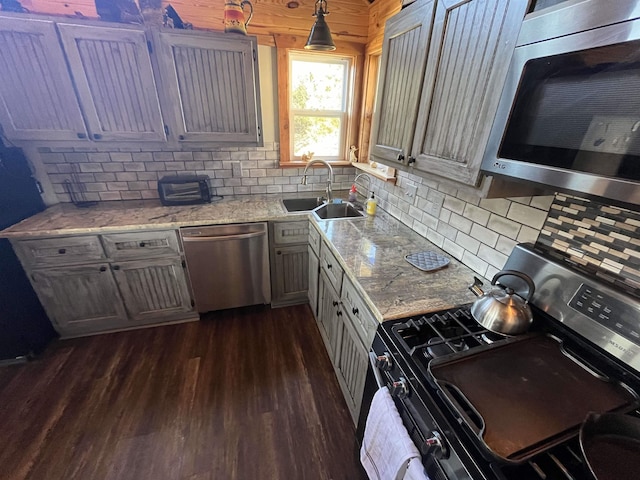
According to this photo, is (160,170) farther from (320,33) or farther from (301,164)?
(320,33)

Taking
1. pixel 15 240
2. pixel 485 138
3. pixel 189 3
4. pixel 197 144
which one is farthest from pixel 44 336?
pixel 485 138

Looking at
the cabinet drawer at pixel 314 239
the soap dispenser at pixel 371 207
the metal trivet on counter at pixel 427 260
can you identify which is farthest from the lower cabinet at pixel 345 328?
the soap dispenser at pixel 371 207

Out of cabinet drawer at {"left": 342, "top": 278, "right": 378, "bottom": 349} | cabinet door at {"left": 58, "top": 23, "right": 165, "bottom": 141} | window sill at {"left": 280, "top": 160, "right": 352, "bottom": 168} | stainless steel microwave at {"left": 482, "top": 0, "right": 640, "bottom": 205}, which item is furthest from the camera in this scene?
window sill at {"left": 280, "top": 160, "right": 352, "bottom": 168}

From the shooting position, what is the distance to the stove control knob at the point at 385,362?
97 cm

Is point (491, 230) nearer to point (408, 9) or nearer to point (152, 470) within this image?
point (408, 9)

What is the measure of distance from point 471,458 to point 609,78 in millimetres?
937

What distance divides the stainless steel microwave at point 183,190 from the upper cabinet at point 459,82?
1.73m

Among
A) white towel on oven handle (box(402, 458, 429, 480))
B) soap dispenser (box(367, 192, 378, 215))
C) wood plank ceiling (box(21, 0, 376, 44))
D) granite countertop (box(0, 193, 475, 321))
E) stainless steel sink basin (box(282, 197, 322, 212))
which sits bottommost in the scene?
white towel on oven handle (box(402, 458, 429, 480))

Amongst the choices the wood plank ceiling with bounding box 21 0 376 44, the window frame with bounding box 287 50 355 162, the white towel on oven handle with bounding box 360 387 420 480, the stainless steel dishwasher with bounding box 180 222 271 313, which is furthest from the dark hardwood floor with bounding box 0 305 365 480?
the wood plank ceiling with bounding box 21 0 376 44

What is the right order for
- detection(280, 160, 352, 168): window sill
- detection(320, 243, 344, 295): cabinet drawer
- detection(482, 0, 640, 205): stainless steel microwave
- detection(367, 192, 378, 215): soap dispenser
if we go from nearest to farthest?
detection(482, 0, 640, 205): stainless steel microwave → detection(320, 243, 344, 295): cabinet drawer → detection(367, 192, 378, 215): soap dispenser → detection(280, 160, 352, 168): window sill

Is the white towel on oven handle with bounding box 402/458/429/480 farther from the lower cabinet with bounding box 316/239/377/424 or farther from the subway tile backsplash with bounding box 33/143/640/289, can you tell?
the subway tile backsplash with bounding box 33/143/640/289

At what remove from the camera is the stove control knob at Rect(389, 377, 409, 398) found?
0.87 metres

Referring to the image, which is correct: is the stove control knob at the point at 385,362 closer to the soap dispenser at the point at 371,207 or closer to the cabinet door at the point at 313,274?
the cabinet door at the point at 313,274

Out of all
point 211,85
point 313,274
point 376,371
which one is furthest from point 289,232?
point 376,371
